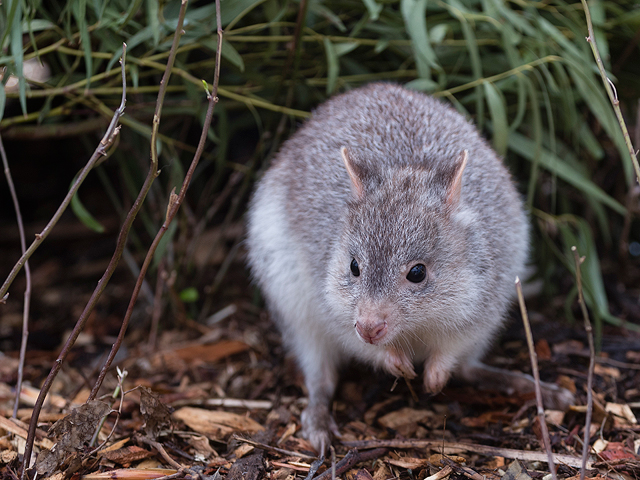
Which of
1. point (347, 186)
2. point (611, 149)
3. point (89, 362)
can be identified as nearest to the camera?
point (347, 186)

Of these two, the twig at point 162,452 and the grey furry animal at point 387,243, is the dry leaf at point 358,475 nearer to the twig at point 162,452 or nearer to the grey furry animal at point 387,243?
the grey furry animal at point 387,243

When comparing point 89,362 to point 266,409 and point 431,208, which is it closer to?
point 266,409

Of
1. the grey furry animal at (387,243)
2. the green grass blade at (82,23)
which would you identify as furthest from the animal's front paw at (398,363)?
the green grass blade at (82,23)

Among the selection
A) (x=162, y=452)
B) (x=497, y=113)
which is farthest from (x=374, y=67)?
(x=162, y=452)

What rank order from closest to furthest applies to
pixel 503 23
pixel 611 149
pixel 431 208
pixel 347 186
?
pixel 431 208, pixel 347 186, pixel 503 23, pixel 611 149

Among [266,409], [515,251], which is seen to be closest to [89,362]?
[266,409]

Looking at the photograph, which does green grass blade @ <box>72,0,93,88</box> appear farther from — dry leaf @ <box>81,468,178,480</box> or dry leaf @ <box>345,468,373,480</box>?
dry leaf @ <box>345,468,373,480</box>
